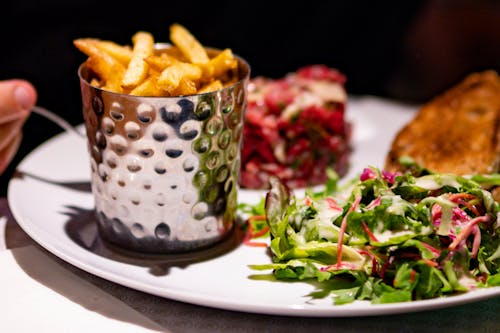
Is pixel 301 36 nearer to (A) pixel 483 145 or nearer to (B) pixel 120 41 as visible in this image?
(B) pixel 120 41

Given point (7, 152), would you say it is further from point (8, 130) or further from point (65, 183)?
point (65, 183)

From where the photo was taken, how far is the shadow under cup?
189cm

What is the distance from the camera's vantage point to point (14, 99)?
2266 mm

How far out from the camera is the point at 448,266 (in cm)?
168

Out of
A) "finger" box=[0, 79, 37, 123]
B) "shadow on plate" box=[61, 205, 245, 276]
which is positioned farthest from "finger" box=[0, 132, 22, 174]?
"shadow on plate" box=[61, 205, 245, 276]

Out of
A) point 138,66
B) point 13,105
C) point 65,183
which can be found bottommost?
point 65,183

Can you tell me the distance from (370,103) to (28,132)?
1919 mm

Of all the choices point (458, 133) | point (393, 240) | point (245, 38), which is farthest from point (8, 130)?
point (245, 38)

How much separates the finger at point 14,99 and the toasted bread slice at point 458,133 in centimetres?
138

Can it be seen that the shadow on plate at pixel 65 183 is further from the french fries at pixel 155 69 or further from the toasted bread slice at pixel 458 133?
the toasted bread slice at pixel 458 133

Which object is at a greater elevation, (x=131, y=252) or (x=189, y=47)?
(x=189, y=47)

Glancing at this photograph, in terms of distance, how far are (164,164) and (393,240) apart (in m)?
0.69

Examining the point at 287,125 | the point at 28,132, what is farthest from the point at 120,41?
the point at 287,125

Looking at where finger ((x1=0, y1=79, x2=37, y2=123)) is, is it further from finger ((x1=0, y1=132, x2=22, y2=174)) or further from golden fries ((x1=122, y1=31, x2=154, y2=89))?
golden fries ((x1=122, y1=31, x2=154, y2=89))
